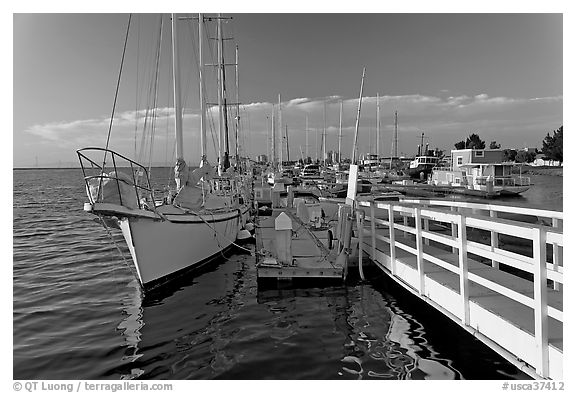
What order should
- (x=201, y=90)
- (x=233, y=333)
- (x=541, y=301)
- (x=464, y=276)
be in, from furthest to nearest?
(x=201, y=90) < (x=233, y=333) < (x=464, y=276) < (x=541, y=301)

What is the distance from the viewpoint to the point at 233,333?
749 cm

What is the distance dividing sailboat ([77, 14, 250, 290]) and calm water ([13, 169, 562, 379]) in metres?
0.78

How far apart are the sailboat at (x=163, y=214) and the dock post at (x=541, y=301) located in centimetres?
798

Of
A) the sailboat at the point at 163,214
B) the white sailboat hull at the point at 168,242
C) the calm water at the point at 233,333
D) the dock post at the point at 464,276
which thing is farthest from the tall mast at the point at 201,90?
the dock post at the point at 464,276

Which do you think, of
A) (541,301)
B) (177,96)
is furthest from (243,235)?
(541,301)

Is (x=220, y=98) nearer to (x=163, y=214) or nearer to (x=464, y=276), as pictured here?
(x=163, y=214)

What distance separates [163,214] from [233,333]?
4489mm

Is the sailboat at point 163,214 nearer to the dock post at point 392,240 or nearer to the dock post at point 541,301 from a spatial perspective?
the dock post at point 392,240

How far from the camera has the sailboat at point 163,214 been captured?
9.05 m
